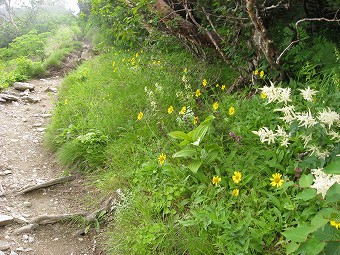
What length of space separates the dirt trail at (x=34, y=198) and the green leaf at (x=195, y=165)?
1169 mm

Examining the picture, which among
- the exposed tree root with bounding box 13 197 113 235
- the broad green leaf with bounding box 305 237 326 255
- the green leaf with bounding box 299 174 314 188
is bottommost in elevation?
the exposed tree root with bounding box 13 197 113 235

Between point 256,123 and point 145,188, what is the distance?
1.29 m

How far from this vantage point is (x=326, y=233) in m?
1.54

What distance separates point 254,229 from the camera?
2.20m

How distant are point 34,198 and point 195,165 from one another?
7.72 ft

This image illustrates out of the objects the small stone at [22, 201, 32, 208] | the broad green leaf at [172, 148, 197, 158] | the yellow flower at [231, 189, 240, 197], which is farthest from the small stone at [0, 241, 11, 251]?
the yellow flower at [231, 189, 240, 197]

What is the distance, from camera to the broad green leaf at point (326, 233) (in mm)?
1528

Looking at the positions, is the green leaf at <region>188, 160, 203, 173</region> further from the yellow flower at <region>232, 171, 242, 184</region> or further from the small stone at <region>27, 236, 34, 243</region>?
the small stone at <region>27, 236, 34, 243</region>

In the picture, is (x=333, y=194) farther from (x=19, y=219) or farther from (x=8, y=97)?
(x=8, y=97)

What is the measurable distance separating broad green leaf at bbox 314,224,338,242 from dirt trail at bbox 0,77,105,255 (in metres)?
2.08

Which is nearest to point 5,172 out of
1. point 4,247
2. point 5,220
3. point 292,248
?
point 5,220

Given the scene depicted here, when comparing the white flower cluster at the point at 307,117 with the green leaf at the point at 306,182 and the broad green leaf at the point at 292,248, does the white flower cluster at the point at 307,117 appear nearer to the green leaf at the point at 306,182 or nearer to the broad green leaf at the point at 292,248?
the green leaf at the point at 306,182

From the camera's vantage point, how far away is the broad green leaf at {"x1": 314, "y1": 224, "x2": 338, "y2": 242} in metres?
1.53

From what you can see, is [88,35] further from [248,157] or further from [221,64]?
[248,157]
